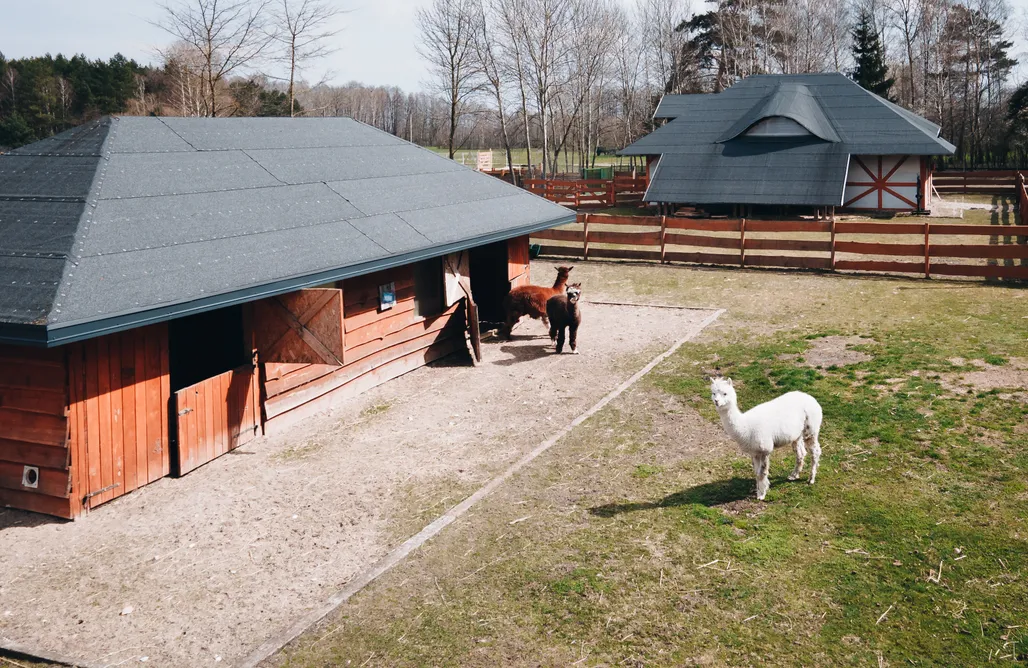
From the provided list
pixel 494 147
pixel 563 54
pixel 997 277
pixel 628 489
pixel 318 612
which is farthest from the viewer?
pixel 494 147

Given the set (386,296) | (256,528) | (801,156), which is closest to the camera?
(256,528)

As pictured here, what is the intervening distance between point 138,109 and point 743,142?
36.5m

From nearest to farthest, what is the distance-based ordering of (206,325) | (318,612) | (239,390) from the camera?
(318,612)
(239,390)
(206,325)

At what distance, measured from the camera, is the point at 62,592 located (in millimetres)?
7473

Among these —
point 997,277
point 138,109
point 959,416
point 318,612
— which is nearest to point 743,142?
point 997,277

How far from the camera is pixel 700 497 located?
9016 mm

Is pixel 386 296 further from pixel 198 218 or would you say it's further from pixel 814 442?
pixel 814 442

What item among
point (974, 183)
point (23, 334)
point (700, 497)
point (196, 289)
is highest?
point (974, 183)

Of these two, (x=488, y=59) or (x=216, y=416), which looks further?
(x=488, y=59)

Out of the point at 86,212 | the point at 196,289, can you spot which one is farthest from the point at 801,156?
the point at 86,212

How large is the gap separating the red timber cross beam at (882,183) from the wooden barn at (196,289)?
2187cm

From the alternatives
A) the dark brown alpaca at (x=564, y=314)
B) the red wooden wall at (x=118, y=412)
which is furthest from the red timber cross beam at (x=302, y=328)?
the dark brown alpaca at (x=564, y=314)

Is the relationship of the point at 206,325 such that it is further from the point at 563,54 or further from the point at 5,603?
the point at 563,54

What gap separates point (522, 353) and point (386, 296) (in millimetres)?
3135
